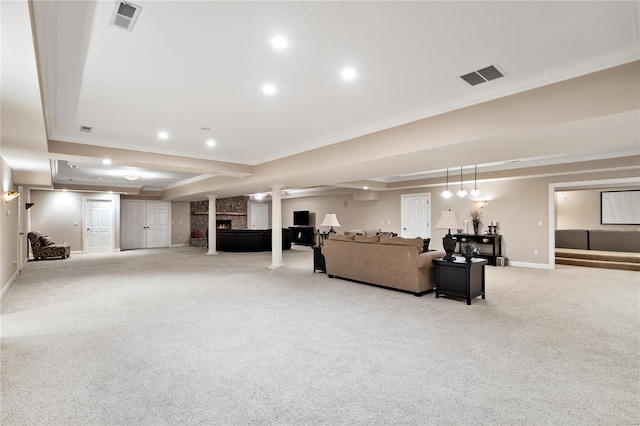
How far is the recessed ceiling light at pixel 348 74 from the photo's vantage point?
3.13 metres

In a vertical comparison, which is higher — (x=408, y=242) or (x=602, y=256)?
(x=408, y=242)

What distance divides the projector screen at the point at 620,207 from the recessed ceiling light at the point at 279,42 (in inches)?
463

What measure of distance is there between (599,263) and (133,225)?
16.1 meters

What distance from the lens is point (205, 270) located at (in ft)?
26.0

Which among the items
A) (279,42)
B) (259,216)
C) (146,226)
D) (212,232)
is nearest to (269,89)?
(279,42)

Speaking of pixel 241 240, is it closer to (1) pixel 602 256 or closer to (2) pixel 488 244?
(2) pixel 488 244

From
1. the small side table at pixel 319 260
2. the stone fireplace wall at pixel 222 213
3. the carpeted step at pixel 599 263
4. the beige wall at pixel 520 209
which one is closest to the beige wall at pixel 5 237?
the small side table at pixel 319 260

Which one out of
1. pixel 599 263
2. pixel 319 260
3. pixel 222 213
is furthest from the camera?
pixel 222 213

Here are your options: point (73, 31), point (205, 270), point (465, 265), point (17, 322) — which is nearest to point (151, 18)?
point (73, 31)

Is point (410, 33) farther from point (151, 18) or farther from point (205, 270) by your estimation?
point (205, 270)

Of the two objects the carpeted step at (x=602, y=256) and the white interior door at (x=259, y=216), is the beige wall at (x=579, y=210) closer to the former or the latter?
the carpeted step at (x=602, y=256)

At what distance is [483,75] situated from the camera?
10.5ft

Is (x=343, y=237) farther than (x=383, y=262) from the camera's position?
Yes

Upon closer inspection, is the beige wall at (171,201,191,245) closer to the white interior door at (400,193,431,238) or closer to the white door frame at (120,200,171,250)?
the white door frame at (120,200,171,250)
